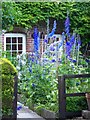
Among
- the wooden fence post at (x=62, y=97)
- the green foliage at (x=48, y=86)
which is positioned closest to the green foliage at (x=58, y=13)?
the green foliage at (x=48, y=86)

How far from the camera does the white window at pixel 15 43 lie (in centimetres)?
612

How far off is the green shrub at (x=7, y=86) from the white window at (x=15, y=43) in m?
2.74

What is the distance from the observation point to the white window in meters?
6.12

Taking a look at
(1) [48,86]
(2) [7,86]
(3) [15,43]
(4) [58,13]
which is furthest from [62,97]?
(4) [58,13]

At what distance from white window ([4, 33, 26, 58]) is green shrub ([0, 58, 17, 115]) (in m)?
2.74

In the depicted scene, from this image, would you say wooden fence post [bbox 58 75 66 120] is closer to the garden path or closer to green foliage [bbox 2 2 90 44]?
the garden path

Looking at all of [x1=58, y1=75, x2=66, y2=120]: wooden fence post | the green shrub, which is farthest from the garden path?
the green shrub

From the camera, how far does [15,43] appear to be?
6238 millimetres

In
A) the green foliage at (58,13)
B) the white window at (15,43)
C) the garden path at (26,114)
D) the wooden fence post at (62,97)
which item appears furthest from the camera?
the green foliage at (58,13)

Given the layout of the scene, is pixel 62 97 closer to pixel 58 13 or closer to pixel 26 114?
pixel 26 114

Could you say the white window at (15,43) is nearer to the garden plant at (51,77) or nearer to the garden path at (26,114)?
the garden plant at (51,77)

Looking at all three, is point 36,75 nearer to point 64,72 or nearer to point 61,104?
point 64,72

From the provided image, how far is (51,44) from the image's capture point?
470 cm

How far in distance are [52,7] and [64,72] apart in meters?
2.17
